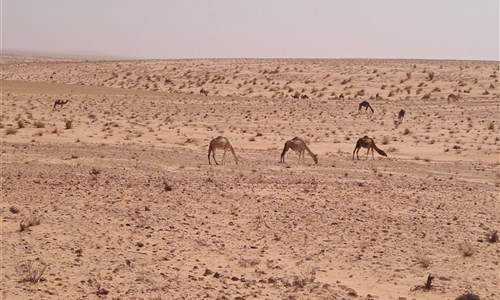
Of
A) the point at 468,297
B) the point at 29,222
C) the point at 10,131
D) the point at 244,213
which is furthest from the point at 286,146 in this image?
the point at 10,131

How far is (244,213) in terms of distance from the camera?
12.5 meters

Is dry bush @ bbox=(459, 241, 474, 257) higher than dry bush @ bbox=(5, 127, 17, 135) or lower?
higher

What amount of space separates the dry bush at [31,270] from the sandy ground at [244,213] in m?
0.05

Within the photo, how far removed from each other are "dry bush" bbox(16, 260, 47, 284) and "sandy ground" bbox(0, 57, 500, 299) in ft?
0.17

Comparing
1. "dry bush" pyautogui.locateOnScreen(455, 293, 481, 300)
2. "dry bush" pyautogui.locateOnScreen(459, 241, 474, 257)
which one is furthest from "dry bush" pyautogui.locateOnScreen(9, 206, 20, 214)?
"dry bush" pyautogui.locateOnScreen(459, 241, 474, 257)

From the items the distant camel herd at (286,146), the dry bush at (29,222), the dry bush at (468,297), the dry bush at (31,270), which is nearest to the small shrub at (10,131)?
the distant camel herd at (286,146)

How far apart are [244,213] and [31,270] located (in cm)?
485

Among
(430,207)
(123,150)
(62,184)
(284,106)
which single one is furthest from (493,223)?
(284,106)

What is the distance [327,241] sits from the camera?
10.8 meters

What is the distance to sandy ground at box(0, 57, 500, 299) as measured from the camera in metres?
8.82

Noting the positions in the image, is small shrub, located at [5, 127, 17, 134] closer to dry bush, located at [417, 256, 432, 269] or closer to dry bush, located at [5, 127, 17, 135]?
dry bush, located at [5, 127, 17, 135]

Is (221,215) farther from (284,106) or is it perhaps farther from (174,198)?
(284,106)

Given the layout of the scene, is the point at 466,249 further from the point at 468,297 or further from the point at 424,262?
the point at 468,297

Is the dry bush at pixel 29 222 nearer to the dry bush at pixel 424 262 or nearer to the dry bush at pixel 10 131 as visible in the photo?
the dry bush at pixel 424 262
